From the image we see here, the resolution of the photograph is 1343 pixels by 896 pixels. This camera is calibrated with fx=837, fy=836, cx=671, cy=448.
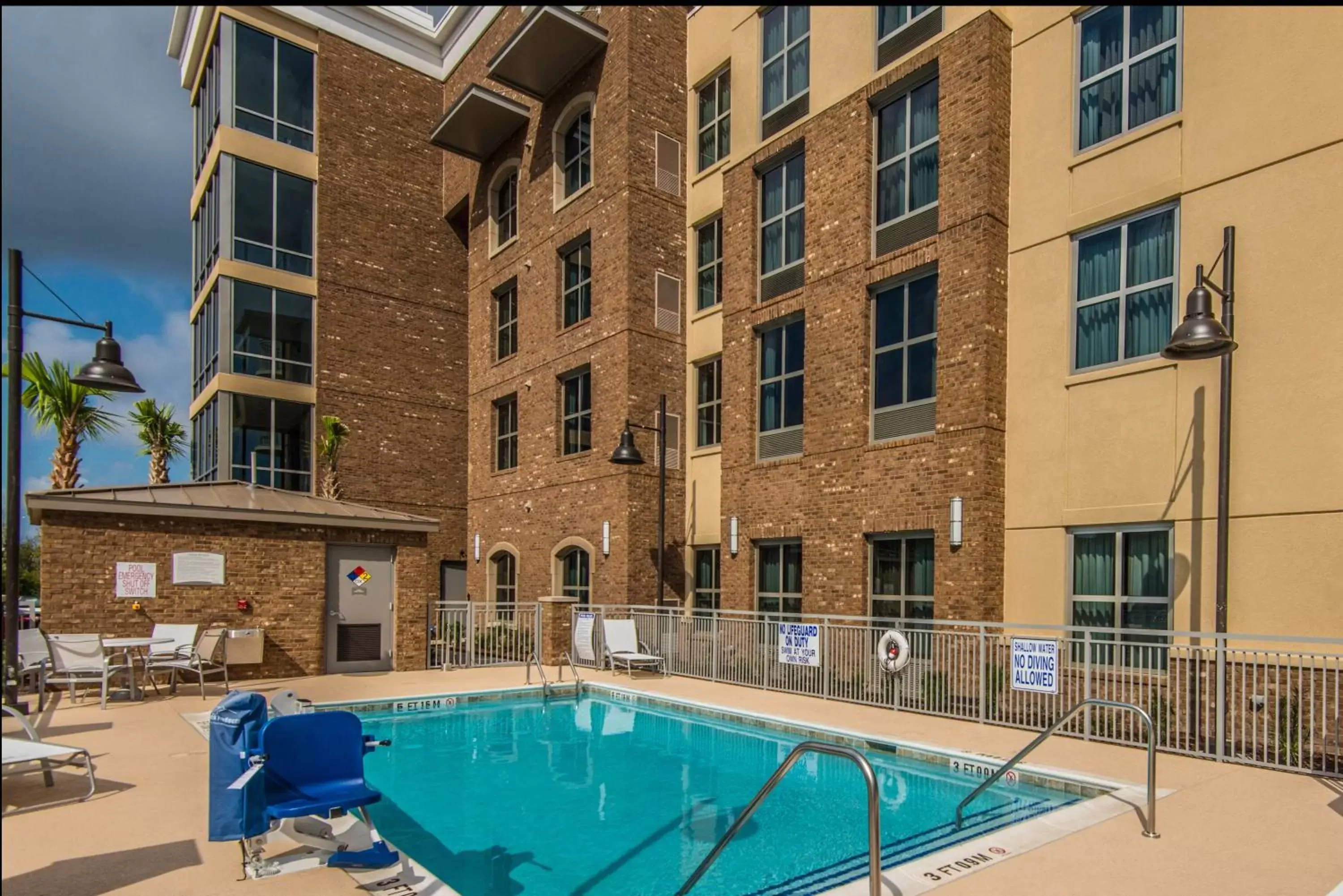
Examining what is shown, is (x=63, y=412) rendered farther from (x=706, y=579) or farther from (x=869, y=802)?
(x=869, y=802)

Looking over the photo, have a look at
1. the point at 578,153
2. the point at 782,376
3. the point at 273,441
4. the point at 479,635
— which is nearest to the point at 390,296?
the point at 273,441

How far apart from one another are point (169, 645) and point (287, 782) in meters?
8.24

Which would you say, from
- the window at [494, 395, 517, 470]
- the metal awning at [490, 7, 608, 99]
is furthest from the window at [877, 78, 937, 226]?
the window at [494, 395, 517, 470]

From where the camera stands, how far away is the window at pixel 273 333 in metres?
21.0

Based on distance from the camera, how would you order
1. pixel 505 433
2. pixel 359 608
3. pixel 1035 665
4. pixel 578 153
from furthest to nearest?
pixel 505 433, pixel 578 153, pixel 359 608, pixel 1035 665

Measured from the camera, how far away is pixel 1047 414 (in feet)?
39.9

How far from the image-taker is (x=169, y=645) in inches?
472

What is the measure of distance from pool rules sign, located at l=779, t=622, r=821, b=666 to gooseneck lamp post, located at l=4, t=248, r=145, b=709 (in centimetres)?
937

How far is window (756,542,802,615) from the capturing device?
51.2ft

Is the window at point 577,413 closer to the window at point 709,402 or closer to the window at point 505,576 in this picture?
the window at point 709,402

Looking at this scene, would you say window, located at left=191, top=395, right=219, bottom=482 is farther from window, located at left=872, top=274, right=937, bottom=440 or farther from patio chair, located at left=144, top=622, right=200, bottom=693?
window, located at left=872, top=274, right=937, bottom=440

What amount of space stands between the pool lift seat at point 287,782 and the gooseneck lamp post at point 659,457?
10.1 meters

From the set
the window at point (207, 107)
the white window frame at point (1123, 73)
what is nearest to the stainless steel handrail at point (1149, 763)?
the white window frame at point (1123, 73)

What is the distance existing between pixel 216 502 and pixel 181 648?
8.39ft
